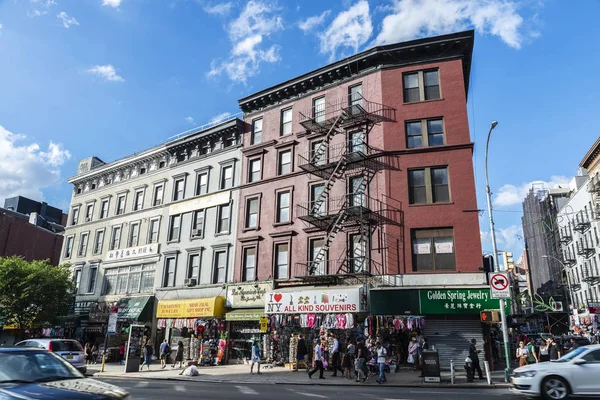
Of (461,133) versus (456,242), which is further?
(461,133)

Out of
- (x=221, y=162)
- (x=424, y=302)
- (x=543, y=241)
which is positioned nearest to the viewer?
(x=424, y=302)

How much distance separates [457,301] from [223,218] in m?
18.1

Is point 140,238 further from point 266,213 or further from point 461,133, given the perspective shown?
point 461,133

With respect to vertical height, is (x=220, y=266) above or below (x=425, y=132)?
below

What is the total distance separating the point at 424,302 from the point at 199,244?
18025mm

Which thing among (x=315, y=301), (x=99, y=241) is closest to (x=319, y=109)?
(x=315, y=301)

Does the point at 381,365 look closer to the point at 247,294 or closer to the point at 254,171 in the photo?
the point at 247,294

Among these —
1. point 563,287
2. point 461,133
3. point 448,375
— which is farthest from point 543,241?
point 448,375

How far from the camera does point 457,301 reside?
69.1 feet

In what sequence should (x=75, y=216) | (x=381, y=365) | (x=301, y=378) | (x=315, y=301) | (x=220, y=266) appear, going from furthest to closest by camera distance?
1. (x=75, y=216)
2. (x=220, y=266)
3. (x=315, y=301)
4. (x=301, y=378)
5. (x=381, y=365)

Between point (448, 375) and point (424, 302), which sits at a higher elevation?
point (424, 302)

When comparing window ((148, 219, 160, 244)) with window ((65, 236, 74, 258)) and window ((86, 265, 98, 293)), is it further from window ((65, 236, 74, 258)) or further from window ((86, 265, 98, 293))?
window ((65, 236, 74, 258))

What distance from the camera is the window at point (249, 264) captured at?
28.8 metres

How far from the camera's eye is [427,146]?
80.8 feet
